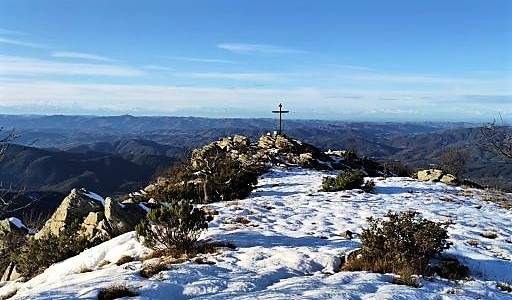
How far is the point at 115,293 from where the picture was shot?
8.57m

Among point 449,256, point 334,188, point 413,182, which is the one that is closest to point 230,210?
point 334,188

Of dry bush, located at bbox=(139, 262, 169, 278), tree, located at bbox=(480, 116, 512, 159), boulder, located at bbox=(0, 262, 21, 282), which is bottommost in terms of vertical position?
boulder, located at bbox=(0, 262, 21, 282)

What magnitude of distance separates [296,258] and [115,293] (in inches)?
172

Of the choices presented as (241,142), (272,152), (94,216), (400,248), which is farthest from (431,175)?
(94,216)

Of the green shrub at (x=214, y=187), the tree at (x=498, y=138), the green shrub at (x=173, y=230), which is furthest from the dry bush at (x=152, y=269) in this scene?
the tree at (x=498, y=138)

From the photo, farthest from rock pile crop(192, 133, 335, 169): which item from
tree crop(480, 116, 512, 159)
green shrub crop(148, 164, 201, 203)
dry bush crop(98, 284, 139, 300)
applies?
dry bush crop(98, 284, 139, 300)

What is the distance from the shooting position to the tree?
18.3 m

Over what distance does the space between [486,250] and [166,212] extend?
328 inches

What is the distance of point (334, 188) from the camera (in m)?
22.4

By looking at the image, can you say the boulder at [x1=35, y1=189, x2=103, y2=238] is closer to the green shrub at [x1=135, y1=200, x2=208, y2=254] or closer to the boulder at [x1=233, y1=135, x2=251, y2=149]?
the green shrub at [x1=135, y1=200, x2=208, y2=254]

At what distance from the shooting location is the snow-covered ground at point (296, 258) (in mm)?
8992

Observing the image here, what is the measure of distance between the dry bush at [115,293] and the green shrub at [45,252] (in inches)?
225

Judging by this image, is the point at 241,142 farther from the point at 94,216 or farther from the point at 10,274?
the point at 10,274

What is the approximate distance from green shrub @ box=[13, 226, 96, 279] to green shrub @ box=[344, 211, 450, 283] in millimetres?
8555
